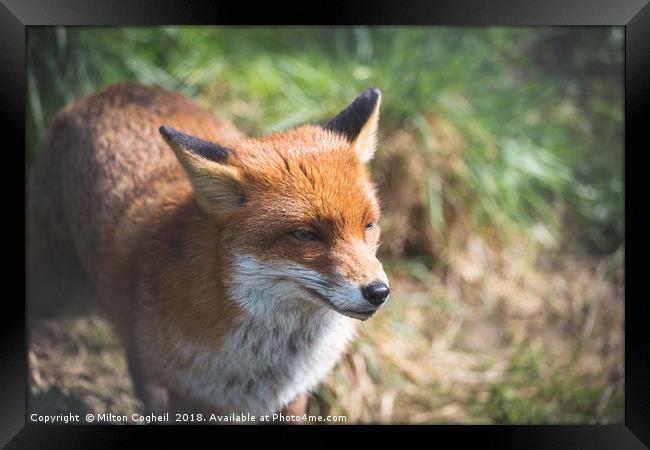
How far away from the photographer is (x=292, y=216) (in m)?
2.78

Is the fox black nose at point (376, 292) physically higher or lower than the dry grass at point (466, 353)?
higher

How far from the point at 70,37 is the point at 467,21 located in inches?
98.2

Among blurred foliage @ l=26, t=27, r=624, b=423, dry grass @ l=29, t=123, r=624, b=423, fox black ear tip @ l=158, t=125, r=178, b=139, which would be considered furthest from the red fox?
blurred foliage @ l=26, t=27, r=624, b=423

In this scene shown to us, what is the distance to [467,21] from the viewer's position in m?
3.30

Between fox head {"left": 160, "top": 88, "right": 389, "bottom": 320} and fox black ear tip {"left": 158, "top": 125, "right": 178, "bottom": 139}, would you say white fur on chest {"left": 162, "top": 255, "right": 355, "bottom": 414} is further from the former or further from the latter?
fox black ear tip {"left": 158, "top": 125, "right": 178, "bottom": 139}

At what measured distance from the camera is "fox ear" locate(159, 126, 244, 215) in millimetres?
2762

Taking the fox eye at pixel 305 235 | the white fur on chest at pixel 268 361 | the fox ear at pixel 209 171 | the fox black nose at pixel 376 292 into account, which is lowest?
the white fur on chest at pixel 268 361

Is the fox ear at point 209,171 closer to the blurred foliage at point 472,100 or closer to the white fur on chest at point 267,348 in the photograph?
the white fur on chest at point 267,348

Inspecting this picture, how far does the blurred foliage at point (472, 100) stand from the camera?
16.5 feet

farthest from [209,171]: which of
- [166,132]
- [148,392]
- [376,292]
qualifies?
[148,392]

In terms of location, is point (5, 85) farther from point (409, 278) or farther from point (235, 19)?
point (409, 278)

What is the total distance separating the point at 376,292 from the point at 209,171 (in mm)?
799

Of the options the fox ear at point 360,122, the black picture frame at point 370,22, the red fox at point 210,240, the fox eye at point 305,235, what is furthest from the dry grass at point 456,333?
the fox ear at point 360,122

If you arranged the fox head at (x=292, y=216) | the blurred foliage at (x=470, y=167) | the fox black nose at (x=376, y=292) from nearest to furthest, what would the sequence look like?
the fox black nose at (x=376, y=292) < the fox head at (x=292, y=216) < the blurred foliage at (x=470, y=167)
